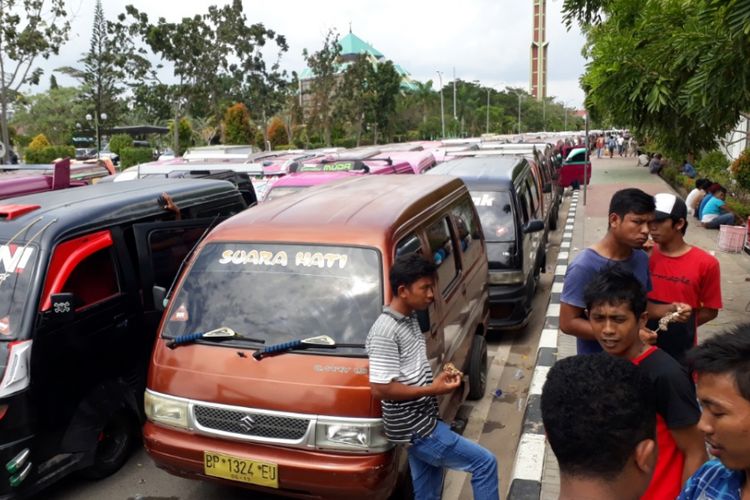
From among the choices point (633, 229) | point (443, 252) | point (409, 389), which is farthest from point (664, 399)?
point (443, 252)

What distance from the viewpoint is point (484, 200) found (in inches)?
300

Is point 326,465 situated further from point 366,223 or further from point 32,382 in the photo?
point 32,382

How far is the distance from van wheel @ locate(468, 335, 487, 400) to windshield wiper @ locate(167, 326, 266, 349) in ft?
7.89

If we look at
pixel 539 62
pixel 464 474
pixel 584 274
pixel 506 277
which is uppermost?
pixel 539 62

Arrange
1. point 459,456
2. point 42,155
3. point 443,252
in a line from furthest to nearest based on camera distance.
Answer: point 42,155
point 443,252
point 459,456

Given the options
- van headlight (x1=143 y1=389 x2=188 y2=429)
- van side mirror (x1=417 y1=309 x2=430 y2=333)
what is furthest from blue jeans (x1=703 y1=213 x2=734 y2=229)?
van headlight (x1=143 y1=389 x2=188 y2=429)

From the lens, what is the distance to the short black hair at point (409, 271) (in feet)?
9.76

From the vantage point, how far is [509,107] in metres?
93.2

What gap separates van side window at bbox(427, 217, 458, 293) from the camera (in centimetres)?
455

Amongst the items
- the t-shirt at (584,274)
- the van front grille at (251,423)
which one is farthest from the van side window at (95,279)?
the t-shirt at (584,274)

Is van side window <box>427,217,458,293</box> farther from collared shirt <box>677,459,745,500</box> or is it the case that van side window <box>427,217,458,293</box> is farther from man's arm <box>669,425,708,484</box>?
collared shirt <box>677,459,745,500</box>

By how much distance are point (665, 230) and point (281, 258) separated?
2276 mm

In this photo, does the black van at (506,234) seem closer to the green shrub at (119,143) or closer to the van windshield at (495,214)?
the van windshield at (495,214)

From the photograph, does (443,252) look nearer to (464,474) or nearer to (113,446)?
(464,474)
